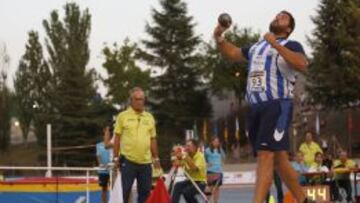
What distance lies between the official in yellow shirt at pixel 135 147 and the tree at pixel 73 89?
124 ft

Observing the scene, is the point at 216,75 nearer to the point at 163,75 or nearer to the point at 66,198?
the point at 163,75

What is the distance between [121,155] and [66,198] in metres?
5.36

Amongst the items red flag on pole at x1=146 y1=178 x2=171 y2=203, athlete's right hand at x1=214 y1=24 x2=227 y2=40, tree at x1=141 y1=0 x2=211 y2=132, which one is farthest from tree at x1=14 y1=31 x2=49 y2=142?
athlete's right hand at x1=214 y1=24 x2=227 y2=40

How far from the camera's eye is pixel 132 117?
33.1 ft

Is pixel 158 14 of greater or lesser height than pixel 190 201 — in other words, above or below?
above

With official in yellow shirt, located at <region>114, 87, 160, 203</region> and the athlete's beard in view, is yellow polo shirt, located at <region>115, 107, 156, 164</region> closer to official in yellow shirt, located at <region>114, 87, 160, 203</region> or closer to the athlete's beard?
official in yellow shirt, located at <region>114, 87, 160, 203</region>

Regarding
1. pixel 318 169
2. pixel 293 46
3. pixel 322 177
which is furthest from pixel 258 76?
pixel 318 169

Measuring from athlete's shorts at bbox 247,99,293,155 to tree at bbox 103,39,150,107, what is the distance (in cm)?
4946

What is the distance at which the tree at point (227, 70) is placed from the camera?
61.9 metres

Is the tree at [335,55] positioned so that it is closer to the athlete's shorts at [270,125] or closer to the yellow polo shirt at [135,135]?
the yellow polo shirt at [135,135]

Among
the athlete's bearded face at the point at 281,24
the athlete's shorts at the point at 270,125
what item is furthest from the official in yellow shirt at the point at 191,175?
the athlete's bearded face at the point at 281,24

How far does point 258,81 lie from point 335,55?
45990 millimetres

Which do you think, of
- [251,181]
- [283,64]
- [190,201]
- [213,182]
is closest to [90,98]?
[251,181]

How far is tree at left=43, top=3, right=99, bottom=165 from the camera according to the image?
5122 centimetres
